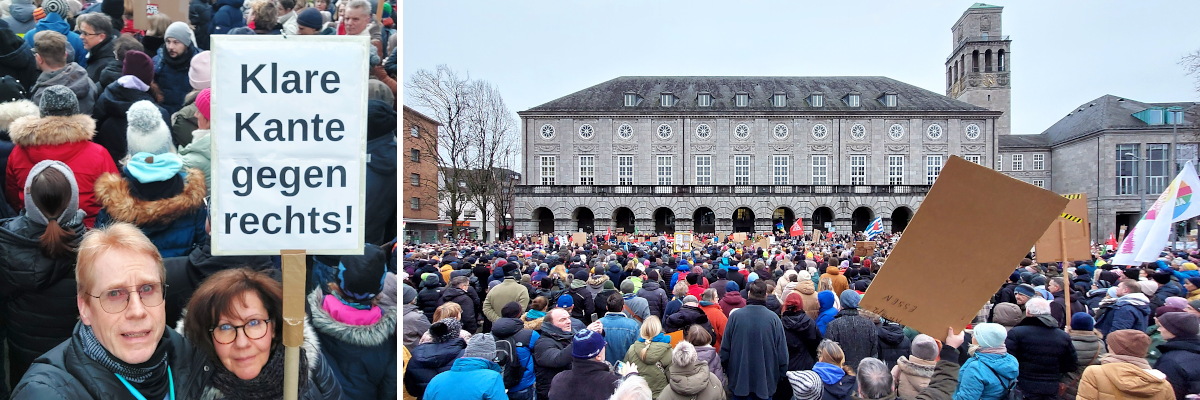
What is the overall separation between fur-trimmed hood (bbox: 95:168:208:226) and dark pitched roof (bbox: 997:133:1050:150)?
7407 cm

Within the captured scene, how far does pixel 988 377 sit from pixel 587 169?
167ft

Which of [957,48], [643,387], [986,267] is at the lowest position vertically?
[643,387]

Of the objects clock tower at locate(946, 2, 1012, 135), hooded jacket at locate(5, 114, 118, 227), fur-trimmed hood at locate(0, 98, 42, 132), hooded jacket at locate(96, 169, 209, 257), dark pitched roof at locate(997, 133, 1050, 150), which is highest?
clock tower at locate(946, 2, 1012, 135)

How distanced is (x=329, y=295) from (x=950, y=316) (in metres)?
3.46

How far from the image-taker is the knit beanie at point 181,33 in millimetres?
3484

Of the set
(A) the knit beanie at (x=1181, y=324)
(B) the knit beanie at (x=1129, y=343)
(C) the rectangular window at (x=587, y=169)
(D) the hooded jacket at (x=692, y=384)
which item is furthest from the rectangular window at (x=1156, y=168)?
(D) the hooded jacket at (x=692, y=384)

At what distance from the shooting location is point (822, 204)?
5438 centimetres

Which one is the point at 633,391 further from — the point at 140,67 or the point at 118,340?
the point at 140,67

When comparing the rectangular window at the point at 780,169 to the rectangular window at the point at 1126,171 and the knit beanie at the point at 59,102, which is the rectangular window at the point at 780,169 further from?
the knit beanie at the point at 59,102

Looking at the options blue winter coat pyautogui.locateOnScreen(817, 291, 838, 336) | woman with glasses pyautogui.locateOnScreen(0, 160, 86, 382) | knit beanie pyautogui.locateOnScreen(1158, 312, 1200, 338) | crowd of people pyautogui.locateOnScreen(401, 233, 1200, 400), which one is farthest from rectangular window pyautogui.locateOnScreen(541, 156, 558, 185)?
woman with glasses pyautogui.locateOnScreen(0, 160, 86, 382)

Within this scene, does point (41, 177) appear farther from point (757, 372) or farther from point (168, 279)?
point (757, 372)

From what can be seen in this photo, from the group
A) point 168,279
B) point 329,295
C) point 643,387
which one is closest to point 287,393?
point 329,295

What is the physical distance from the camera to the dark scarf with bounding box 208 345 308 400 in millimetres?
3473

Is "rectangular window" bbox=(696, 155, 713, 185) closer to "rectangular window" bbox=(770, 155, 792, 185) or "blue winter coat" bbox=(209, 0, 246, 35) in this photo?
"rectangular window" bbox=(770, 155, 792, 185)
